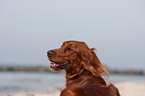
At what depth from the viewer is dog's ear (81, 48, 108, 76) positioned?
3072mm

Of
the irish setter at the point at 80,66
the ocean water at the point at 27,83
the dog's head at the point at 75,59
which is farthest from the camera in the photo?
the ocean water at the point at 27,83

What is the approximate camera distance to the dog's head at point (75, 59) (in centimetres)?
310

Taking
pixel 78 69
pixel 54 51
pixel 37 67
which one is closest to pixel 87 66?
pixel 78 69

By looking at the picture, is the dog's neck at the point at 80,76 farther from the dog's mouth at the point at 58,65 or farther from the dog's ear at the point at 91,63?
the dog's mouth at the point at 58,65

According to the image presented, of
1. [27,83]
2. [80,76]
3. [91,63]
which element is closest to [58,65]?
[80,76]

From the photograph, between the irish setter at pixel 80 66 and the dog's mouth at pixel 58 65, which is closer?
the irish setter at pixel 80 66

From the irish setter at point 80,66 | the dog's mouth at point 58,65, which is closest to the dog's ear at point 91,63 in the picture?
the irish setter at point 80,66

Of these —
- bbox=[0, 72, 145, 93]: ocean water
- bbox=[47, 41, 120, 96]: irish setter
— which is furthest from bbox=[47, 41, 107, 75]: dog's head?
bbox=[0, 72, 145, 93]: ocean water

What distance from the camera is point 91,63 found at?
313 centimetres

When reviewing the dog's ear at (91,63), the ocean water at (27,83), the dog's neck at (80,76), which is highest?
the dog's ear at (91,63)

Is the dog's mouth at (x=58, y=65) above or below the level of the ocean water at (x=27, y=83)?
above

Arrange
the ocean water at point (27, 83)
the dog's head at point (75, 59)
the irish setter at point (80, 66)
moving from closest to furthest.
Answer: the irish setter at point (80, 66) → the dog's head at point (75, 59) → the ocean water at point (27, 83)

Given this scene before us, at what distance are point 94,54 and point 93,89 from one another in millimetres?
648

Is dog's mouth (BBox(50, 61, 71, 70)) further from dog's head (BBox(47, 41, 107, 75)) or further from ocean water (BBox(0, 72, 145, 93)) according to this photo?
Result: ocean water (BBox(0, 72, 145, 93))
